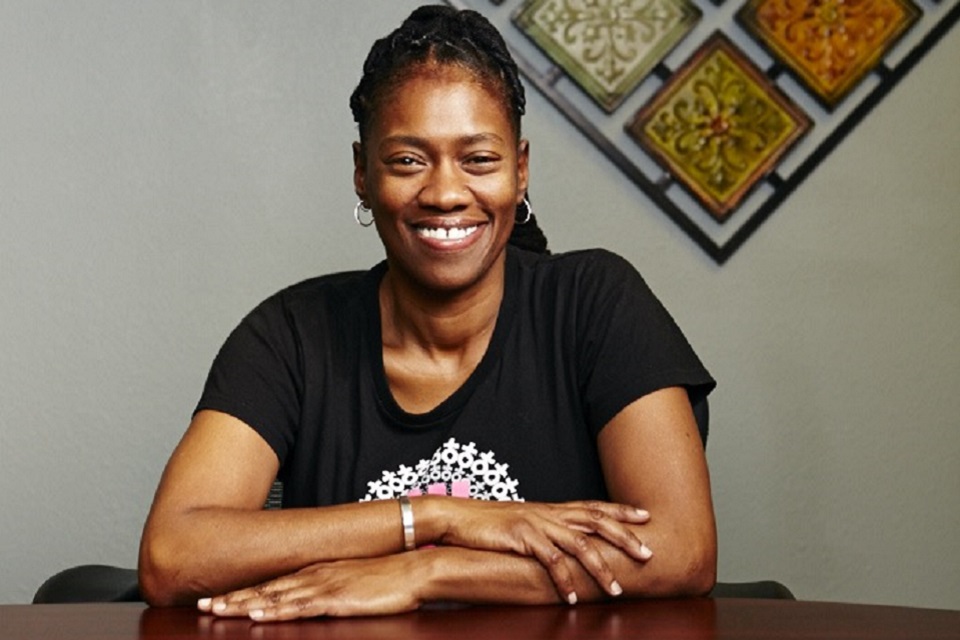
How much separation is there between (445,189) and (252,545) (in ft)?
1.70

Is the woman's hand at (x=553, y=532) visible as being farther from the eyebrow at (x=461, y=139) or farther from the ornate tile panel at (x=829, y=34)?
the ornate tile panel at (x=829, y=34)

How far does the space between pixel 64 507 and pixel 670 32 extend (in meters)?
1.51

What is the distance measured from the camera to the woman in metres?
1.77

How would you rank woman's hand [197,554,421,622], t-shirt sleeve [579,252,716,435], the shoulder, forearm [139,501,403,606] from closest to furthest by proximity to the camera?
woman's hand [197,554,421,622] < forearm [139,501,403,606] < t-shirt sleeve [579,252,716,435] < the shoulder

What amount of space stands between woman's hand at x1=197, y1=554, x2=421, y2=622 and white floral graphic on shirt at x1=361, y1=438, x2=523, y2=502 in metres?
0.28

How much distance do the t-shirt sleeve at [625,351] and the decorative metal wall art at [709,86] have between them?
1054 mm

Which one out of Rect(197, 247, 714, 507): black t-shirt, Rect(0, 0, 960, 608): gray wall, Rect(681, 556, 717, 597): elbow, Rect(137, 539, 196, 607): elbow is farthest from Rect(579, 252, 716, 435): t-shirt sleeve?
Rect(0, 0, 960, 608): gray wall

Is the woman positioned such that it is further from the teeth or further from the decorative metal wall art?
the decorative metal wall art

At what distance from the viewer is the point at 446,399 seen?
204cm

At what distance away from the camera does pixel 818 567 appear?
3.13m

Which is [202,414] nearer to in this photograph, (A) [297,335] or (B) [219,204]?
(A) [297,335]

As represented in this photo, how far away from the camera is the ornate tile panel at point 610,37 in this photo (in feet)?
10.2

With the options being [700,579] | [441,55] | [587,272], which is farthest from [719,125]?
[700,579]

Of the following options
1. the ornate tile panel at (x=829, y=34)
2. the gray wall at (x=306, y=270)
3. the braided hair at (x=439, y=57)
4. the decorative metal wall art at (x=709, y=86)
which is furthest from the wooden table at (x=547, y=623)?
the ornate tile panel at (x=829, y=34)
